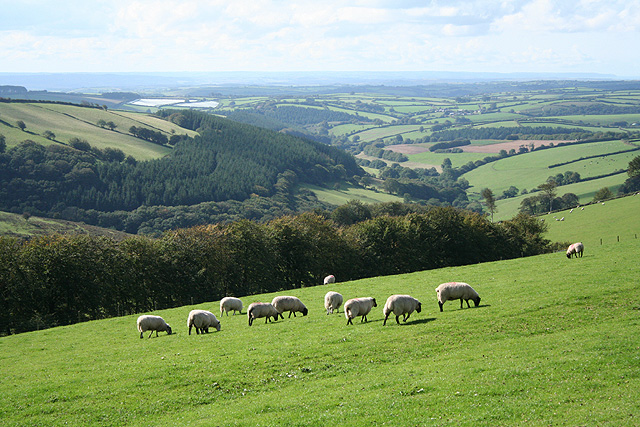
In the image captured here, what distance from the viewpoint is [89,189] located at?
15938 centimetres

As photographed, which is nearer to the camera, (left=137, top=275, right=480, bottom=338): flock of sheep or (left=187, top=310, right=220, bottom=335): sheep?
(left=137, top=275, right=480, bottom=338): flock of sheep

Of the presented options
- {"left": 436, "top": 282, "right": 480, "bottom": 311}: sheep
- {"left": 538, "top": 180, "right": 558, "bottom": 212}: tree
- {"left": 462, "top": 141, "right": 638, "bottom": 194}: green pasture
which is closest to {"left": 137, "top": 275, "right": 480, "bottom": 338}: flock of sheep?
{"left": 436, "top": 282, "right": 480, "bottom": 311}: sheep

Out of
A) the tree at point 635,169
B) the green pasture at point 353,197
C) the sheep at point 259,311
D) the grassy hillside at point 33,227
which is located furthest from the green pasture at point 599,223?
the grassy hillside at point 33,227

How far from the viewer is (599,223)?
260 feet

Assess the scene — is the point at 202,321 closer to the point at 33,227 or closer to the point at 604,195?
the point at 33,227

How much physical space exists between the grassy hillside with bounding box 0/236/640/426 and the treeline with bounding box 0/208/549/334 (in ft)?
50.6

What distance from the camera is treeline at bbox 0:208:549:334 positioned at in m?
44.4

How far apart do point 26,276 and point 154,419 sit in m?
33.9

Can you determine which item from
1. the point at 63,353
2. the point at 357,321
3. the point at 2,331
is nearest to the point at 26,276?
the point at 2,331

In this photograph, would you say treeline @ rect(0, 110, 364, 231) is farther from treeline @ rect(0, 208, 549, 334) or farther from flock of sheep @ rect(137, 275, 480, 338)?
flock of sheep @ rect(137, 275, 480, 338)

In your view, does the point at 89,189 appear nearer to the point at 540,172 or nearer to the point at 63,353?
→ the point at 63,353

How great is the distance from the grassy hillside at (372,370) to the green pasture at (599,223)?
146 ft

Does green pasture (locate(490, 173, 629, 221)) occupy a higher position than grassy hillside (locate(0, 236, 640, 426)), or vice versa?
grassy hillside (locate(0, 236, 640, 426))

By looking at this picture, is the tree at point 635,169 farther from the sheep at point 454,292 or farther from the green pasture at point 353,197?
the sheep at point 454,292
